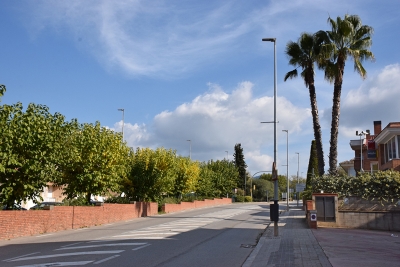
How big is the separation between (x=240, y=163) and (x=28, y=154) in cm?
8386

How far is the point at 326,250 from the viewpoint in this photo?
14.4 m

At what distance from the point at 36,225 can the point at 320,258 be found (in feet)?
46.7

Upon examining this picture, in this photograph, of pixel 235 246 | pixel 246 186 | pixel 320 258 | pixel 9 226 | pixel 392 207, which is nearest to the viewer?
pixel 320 258

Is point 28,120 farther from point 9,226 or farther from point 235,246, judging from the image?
point 235,246

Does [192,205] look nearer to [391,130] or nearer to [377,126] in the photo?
[377,126]

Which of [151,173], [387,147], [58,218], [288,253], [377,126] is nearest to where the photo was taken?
[288,253]

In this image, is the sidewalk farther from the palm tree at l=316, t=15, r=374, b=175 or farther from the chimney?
the chimney

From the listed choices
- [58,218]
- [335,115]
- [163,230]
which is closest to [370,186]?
[335,115]

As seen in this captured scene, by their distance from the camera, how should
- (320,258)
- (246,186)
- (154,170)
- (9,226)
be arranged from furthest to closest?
1. (246,186)
2. (154,170)
3. (9,226)
4. (320,258)

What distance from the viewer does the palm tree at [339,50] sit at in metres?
27.8

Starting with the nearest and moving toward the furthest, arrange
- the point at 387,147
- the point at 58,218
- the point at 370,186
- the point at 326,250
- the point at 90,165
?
the point at 326,250 → the point at 58,218 → the point at 370,186 → the point at 90,165 → the point at 387,147

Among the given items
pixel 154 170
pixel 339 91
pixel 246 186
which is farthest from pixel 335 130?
pixel 246 186

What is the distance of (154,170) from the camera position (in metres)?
38.6

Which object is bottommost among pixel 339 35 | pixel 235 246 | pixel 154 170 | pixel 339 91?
pixel 235 246
